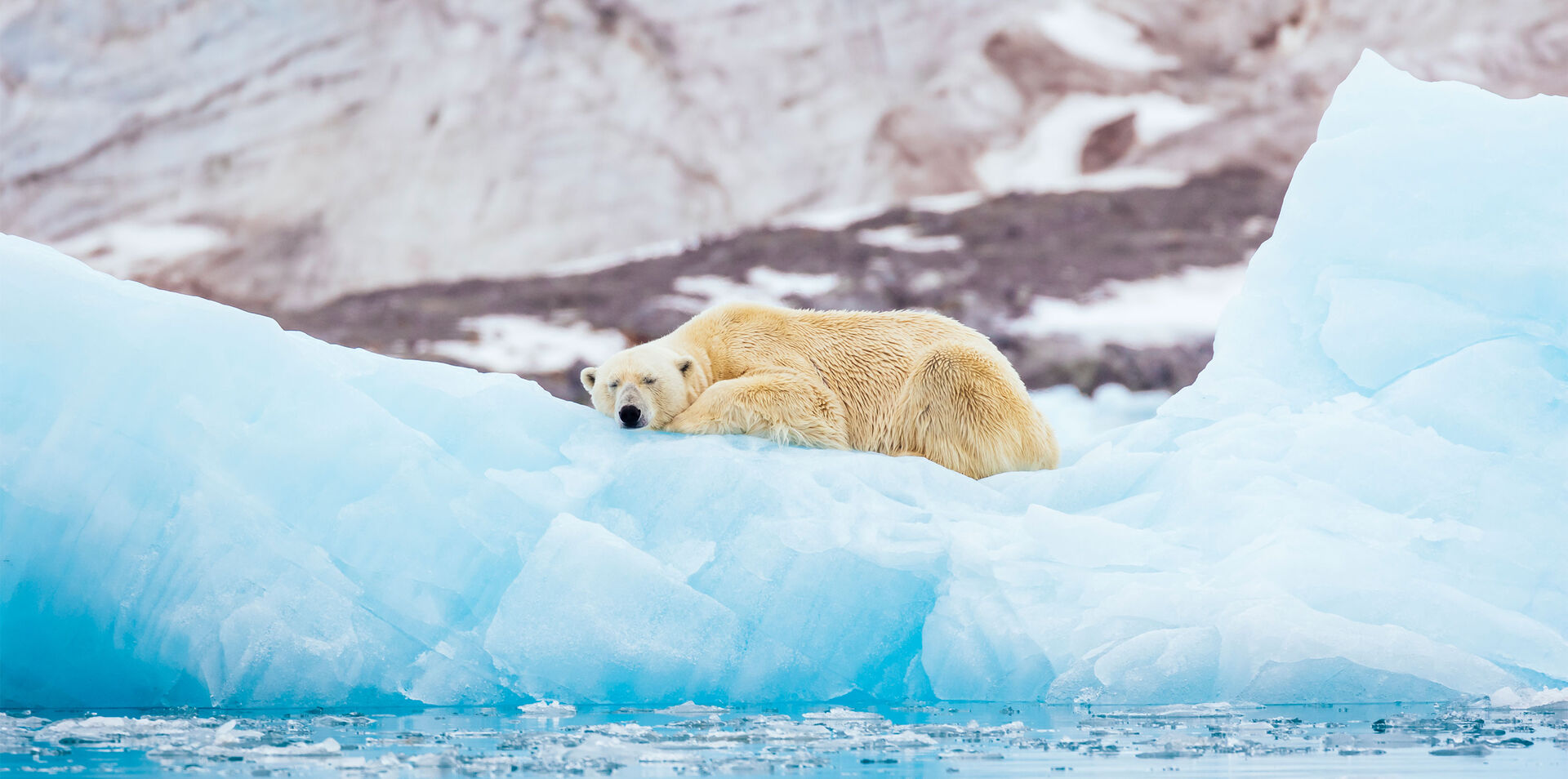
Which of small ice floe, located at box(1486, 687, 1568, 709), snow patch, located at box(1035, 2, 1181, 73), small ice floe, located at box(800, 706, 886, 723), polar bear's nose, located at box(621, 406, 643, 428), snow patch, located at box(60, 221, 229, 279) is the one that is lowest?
small ice floe, located at box(800, 706, 886, 723)

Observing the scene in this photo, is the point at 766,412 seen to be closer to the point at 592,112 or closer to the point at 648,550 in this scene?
the point at 648,550

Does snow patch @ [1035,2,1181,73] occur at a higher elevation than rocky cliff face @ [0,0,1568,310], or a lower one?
higher

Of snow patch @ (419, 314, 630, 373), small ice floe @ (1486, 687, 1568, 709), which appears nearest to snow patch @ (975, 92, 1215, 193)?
snow patch @ (419, 314, 630, 373)

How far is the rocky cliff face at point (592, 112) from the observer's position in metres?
18.5

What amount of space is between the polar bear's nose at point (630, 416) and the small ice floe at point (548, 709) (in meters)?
1.09

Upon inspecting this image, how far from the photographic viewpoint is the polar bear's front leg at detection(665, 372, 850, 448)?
4945 mm

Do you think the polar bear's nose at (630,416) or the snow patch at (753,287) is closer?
the polar bear's nose at (630,416)

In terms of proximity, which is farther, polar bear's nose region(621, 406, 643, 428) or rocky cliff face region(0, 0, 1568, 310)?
rocky cliff face region(0, 0, 1568, 310)

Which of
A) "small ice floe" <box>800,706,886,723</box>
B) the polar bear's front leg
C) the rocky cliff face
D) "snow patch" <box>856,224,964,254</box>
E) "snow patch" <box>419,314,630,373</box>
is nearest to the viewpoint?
"small ice floe" <box>800,706,886,723</box>

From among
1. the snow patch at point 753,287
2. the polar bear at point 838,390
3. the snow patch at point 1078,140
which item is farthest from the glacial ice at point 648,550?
the snow patch at point 1078,140

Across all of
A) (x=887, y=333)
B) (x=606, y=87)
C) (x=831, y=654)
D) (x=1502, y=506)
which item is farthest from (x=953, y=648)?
(x=606, y=87)

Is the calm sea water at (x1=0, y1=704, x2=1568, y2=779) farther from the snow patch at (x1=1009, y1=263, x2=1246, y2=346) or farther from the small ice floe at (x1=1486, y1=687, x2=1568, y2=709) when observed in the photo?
the snow patch at (x1=1009, y1=263, x2=1246, y2=346)

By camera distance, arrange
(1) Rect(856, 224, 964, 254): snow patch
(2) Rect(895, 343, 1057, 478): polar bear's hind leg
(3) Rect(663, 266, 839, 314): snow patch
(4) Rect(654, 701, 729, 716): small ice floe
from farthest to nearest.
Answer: (1) Rect(856, 224, 964, 254): snow patch
(3) Rect(663, 266, 839, 314): snow patch
(2) Rect(895, 343, 1057, 478): polar bear's hind leg
(4) Rect(654, 701, 729, 716): small ice floe

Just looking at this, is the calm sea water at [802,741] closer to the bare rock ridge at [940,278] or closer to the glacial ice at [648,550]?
the glacial ice at [648,550]
